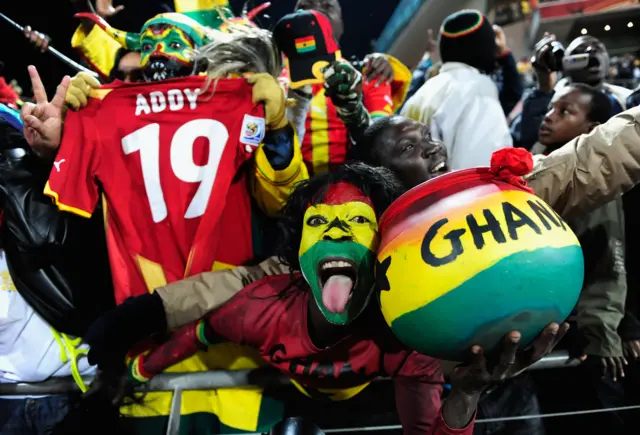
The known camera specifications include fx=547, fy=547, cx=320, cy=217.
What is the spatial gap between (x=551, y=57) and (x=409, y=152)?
1460 millimetres

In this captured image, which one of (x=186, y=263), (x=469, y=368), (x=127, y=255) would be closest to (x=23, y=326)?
(x=127, y=255)

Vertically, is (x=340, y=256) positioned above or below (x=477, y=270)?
below

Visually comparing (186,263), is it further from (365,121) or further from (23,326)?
(365,121)

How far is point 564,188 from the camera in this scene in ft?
4.78

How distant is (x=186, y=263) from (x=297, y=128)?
709mm

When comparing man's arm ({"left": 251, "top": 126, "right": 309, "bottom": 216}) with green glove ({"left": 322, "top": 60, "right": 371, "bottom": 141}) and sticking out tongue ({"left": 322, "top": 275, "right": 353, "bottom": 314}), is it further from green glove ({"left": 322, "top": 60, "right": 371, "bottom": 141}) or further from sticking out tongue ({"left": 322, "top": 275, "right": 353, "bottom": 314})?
sticking out tongue ({"left": 322, "top": 275, "right": 353, "bottom": 314})

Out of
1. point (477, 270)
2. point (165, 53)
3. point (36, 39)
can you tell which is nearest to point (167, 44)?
point (165, 53)

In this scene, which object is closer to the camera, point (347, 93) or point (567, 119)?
point (347, 93)

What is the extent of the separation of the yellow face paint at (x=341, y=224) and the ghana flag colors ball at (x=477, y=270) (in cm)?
23

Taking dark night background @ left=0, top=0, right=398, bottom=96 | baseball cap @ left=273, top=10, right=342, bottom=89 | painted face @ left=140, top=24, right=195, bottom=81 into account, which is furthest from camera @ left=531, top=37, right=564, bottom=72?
dark night background @ left=0, top=0, right=398, bottom=96

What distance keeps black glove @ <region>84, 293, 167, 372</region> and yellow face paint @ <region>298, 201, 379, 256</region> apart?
541 millimetres

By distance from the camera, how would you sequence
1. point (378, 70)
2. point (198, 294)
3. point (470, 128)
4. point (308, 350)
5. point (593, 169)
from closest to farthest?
point (593, 169) → point (308, 350) → point (198, 294) → point (470, 128) → point (378, 70)

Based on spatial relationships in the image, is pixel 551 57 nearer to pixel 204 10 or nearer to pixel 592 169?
pixel 592 169

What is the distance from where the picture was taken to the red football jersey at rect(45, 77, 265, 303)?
1.86 metres
